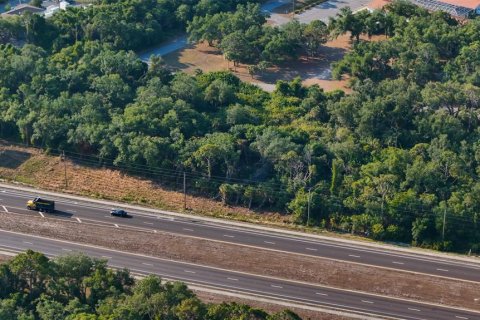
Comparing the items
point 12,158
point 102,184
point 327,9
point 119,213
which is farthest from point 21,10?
point 119,213

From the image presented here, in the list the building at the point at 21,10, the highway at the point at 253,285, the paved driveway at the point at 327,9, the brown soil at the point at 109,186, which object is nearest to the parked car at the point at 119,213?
the brown soil at the point at 109,186

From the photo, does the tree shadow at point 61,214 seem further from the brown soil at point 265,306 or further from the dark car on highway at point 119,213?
the brown soil at point 265,306

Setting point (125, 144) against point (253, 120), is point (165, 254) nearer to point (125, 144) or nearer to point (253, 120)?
point (125, 144)

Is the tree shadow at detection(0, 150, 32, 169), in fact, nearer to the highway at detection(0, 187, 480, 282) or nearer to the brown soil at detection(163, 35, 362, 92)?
the highway at detection(0, 187, 480, 282)

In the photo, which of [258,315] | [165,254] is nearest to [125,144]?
[165,254]

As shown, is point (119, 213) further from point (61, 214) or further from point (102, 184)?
point (102, 184)
